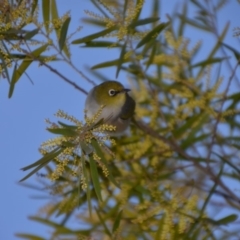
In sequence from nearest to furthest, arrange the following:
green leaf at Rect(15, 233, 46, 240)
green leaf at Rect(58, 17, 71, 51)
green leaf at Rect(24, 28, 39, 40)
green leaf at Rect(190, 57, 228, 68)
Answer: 1. green leaf at Rect(24, 28, 39, 40)
2. green leaf at Rect(58, 17, 71, 51)
3. green leaf at Rect(15, 233, 46, 240)
4. green leaf at Rect(190, 57, 228, 68)

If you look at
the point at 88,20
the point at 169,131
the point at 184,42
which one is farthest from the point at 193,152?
the point at 88,20

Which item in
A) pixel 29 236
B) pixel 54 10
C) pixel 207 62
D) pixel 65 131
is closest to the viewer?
pixel 65 131

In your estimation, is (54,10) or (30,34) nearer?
(30,34)

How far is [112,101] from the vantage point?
84.0 inches

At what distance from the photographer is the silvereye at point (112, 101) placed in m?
2.11

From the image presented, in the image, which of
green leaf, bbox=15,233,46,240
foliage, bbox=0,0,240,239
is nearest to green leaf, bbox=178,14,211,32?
foliage, bbox=0,0,240,239

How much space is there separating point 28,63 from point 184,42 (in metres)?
0.52

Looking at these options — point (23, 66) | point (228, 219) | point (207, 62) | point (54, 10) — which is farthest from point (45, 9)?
point (228, 219)

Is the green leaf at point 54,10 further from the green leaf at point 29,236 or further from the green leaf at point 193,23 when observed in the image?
the green leaf at point 29,236

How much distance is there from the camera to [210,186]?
1975 millimetres

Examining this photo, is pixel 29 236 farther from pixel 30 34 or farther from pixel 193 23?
pixel 193 23

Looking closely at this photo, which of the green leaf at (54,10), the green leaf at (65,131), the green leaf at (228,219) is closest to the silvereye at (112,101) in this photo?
the green leaf at (54,10)

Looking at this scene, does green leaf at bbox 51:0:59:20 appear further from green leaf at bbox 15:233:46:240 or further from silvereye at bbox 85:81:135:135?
green leaf at bbox 15:233:46:240

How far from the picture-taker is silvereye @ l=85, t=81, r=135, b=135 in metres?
2.11
